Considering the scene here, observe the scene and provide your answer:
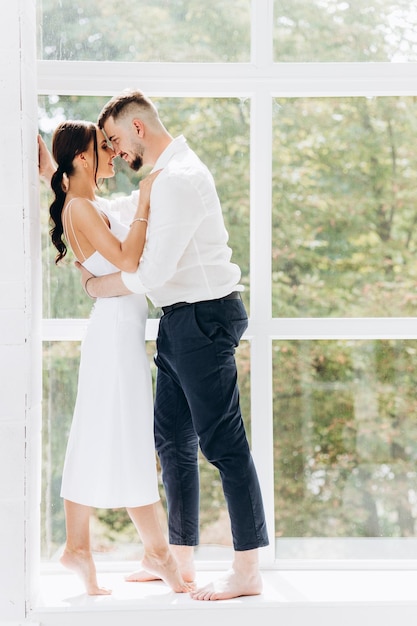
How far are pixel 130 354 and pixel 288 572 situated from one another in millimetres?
984

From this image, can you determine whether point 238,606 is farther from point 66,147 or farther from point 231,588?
point 66,147

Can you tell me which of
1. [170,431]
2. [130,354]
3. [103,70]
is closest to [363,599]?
[170,431]

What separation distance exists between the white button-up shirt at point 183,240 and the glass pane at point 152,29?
20.0 inches

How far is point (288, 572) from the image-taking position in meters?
2.64

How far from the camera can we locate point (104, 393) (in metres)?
2.34

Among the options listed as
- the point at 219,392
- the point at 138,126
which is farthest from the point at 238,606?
the point at 138,126

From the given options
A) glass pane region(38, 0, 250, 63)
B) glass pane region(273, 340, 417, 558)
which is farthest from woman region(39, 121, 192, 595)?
glass pane region(273, 340, 417, 558)

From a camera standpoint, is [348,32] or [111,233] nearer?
[111,233]

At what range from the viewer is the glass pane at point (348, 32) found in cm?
266

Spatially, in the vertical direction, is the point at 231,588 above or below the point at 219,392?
below

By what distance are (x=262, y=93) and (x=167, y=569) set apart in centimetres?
163

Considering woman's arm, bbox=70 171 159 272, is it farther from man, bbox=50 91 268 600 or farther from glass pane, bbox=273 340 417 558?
glass pane, bbox=273 340 417 558

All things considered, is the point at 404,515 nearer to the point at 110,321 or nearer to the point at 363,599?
the point at 363,599

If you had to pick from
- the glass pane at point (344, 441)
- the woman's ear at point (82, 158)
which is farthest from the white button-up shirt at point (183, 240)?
the glass pane at point (344, 441)
